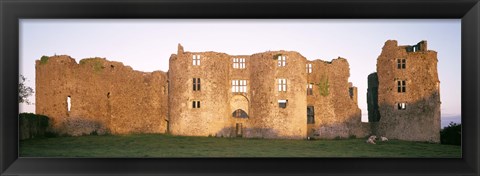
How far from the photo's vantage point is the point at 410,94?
36500mm

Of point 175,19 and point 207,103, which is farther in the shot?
point 207,103

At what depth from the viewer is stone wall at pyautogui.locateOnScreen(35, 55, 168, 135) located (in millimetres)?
33906

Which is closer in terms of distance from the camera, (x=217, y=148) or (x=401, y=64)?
(x=217, y=148)

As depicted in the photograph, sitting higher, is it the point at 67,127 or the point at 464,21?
the point at 464,21

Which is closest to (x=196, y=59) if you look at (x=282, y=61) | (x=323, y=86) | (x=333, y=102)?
(x=282, y=61)

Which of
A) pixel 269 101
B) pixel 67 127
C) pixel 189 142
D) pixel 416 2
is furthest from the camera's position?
pixel 269 101

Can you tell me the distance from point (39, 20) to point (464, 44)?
9.43 m

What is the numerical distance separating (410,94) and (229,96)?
13.8 metres

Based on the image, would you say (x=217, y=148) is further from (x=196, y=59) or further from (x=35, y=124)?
(x=196, y=59)

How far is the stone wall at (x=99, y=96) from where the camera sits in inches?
1335

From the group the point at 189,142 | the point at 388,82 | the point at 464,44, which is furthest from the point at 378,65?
the point at 464,44

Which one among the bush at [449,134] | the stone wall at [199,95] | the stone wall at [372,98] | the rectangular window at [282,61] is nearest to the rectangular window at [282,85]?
the rectangular window at [282,61]

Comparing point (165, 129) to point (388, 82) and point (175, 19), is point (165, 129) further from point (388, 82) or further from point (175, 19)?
point (175, 19)

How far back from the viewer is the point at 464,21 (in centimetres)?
1065
